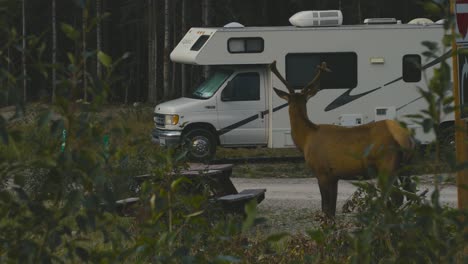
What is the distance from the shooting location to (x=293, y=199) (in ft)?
51.0

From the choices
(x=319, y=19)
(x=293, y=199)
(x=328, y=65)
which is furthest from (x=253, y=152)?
(x=293, y=199)

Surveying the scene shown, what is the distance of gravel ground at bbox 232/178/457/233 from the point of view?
12508mm

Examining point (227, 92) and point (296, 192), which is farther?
point (227, 92)

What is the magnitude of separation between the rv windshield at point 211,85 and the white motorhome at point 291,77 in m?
0.02

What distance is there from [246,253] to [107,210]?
3.31 m

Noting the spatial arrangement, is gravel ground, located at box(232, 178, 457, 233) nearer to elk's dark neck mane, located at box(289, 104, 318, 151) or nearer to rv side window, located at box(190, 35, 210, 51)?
elk's dark neck mane, located at box(289, 104, 318, 151)

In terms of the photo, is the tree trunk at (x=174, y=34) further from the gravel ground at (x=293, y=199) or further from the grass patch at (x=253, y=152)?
the gravel ground at (x=293, y=199)

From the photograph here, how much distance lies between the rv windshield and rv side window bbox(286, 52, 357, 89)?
3.61 feet

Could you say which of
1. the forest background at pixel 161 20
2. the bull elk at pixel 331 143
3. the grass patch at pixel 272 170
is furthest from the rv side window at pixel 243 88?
the forest background at pixel 161 20

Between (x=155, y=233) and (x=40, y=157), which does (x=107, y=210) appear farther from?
(x=155, y=233)

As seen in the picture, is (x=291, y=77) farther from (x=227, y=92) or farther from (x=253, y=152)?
(x=253, y=152)

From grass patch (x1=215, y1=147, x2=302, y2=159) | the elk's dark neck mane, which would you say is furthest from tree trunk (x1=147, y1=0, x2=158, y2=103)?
the elk's dark neck mane

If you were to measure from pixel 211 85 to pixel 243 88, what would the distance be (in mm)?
621

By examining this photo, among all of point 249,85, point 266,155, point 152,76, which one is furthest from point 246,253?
point 152,76
